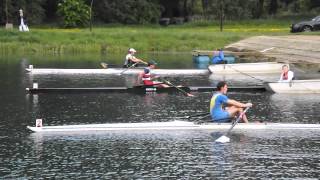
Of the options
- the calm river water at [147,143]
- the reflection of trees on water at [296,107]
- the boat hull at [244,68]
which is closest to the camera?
the calm river water at [147,143]

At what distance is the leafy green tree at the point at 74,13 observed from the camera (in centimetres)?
8638

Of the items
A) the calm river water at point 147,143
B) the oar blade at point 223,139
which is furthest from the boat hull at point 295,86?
the oar blade at point 223,139

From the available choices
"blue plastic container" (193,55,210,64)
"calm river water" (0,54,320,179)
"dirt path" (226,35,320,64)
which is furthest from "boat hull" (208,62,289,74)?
"calm river water" (0,54,320,179)

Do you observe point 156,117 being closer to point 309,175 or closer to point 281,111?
point 281,111

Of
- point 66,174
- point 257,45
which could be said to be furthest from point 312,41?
point 66,174

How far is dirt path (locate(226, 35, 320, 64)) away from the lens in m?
50.6

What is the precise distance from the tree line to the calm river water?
185 ft

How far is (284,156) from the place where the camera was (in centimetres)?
1900

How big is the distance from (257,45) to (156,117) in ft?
115

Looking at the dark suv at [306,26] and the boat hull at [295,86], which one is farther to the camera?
the dark suv at [306,26]

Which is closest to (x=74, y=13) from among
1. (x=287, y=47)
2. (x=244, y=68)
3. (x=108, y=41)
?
(x=108, y=41)

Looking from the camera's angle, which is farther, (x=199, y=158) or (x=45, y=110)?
(x=45, y=110)

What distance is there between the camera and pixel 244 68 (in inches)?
1799

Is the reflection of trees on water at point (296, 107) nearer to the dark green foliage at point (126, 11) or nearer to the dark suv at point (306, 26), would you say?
the dark suv at point (306, 26)
